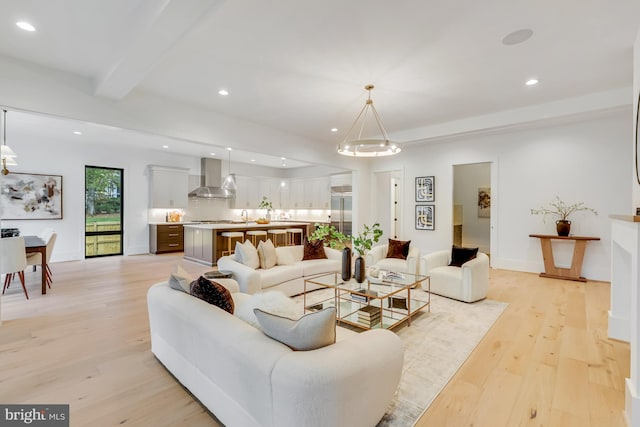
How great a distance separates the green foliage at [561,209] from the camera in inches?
206

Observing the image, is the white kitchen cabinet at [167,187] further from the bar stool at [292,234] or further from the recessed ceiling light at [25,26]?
the recessed ceiling light at [25,26]

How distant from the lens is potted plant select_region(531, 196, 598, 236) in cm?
516

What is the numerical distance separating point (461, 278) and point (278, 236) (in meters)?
5.17

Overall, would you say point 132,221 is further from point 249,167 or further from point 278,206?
A: point 278,206

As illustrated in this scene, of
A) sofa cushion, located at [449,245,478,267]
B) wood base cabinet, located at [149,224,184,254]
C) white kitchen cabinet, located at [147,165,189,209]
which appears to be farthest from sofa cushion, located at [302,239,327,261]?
white kitchen cabinet, located at [147,165,189,209]

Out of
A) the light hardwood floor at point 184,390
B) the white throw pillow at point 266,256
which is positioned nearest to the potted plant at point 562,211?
the light hardwood floor at point 184,390

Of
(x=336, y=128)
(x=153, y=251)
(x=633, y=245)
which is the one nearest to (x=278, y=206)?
(x=153, y=251)

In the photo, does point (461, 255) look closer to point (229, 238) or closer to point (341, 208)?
point (229, 238)

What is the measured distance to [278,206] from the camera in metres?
11.4

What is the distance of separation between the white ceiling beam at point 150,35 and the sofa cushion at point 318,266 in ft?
10.4

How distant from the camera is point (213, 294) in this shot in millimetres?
2061

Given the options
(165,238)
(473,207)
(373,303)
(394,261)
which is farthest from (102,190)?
(473,207)

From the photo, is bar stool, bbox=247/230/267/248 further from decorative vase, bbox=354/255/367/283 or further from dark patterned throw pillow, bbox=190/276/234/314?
dark patterned throw pillow, bbox=190/276/234/314

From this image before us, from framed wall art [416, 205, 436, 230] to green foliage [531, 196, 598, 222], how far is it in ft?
6.37
